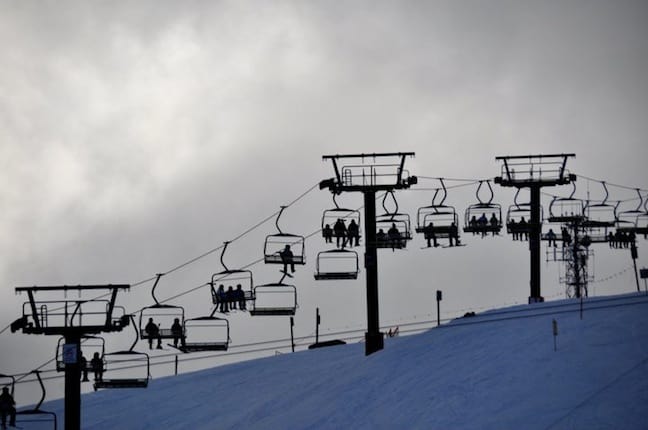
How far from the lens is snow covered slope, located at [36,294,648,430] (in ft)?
113

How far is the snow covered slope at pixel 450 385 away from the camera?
113ft

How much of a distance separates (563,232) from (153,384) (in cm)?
3142

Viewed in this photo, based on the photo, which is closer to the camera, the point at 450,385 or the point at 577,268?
the point at 450,385

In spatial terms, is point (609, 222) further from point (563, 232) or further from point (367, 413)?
point (367, 413)

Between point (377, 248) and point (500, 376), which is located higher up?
point (377, 248)

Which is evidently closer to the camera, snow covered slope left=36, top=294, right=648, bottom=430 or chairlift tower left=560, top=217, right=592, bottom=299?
snow covered slope left=36, top=294, right=648, bottom=430

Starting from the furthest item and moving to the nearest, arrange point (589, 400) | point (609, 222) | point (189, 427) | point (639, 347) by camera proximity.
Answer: point (609, 222) < point (189, 427) < point (639, 347) < point (589, 400)

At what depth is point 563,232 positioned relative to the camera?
73.1m

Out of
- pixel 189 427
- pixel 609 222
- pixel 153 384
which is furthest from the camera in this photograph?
pixel 609 222

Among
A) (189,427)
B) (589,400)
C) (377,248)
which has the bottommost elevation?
(189,427)

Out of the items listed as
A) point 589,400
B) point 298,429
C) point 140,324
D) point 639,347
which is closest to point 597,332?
point 639,347

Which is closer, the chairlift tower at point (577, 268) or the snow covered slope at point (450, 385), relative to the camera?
the snow covered slope at point (450, 385)

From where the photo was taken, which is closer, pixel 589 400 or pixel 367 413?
pixel 589 400

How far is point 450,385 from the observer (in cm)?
4028
